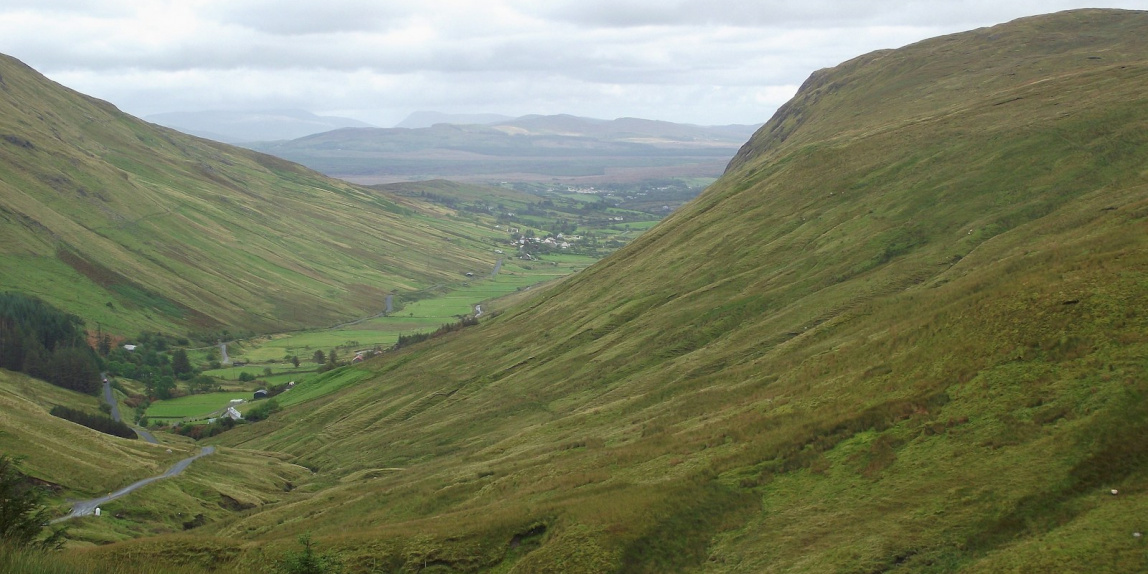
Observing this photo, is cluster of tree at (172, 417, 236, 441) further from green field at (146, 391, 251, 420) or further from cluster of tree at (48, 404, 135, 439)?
cluster of tree at (48, 404, 135, 439)

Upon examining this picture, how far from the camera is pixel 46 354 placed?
17912 cm

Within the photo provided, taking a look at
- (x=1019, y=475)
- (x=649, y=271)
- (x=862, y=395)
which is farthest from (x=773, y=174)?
(x=1019, y=475)

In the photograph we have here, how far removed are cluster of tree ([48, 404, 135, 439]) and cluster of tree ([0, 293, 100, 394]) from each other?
135 feet

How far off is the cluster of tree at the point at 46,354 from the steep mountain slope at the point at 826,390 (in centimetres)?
5286

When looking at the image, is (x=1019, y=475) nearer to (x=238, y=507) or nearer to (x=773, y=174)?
(x=238, y=507)

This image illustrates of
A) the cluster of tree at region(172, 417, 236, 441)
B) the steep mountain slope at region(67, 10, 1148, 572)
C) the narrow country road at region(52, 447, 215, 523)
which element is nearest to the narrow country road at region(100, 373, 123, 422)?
the cluster of tree at region(172, 417, 236, 441)

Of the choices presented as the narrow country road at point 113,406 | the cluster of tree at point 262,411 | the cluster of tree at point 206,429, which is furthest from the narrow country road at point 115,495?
the cluster of tree at point 262,411

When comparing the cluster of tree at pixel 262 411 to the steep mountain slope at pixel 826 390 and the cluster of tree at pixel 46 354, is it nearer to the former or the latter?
the steep mountain slope at pixel 826 390

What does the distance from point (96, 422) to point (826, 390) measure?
404ft

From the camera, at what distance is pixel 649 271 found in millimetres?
141375

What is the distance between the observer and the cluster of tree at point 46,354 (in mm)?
173250

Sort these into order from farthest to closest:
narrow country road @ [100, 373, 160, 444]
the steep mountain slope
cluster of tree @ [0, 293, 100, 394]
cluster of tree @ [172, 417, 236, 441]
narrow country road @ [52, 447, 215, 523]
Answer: cluster of tree @ [0, 293, 100, 394]
cluster of tree @ [172, 417, 236, 441]
narrow country road @ [100, 373, 160, 444]
narrow country road @ [52, 447, 215, 523]
the steep mountain slope

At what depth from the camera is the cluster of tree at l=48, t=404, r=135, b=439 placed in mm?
131875

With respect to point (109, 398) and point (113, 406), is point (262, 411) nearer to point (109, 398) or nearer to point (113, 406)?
point (113, 406)
